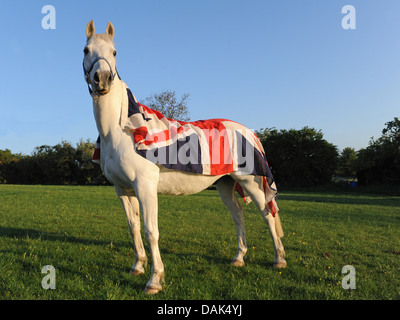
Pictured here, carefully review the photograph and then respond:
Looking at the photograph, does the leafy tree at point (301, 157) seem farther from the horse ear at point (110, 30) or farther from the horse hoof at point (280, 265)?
the horse ear at point (110, 30)

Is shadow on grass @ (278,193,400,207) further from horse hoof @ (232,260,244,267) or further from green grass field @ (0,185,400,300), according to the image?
horse hoof @ (232,260,244,267)

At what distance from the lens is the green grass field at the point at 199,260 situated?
134 inches

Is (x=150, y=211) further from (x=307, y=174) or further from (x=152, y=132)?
(x=307, y=174)

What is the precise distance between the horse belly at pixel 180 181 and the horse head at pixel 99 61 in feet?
4.56

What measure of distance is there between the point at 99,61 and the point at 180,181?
77.1 inches

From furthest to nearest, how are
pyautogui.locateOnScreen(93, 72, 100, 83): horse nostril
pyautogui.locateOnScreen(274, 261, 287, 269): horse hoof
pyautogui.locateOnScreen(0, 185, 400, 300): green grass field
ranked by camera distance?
pyautogui.locateOnScreen(274, 261, 287, 269): horse hoof → pyautogui.locateOnScreen(0, 185, 400, 300): green grass field → pyautogui.locateOnScreen(93, 72, 100, 83): horse nostril

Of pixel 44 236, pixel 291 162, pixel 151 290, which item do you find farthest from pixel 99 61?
pixel 291 162

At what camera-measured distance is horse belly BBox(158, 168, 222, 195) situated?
13.0 feet

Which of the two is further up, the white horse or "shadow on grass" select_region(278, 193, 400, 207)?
the white horse

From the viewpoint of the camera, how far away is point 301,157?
4322cm
